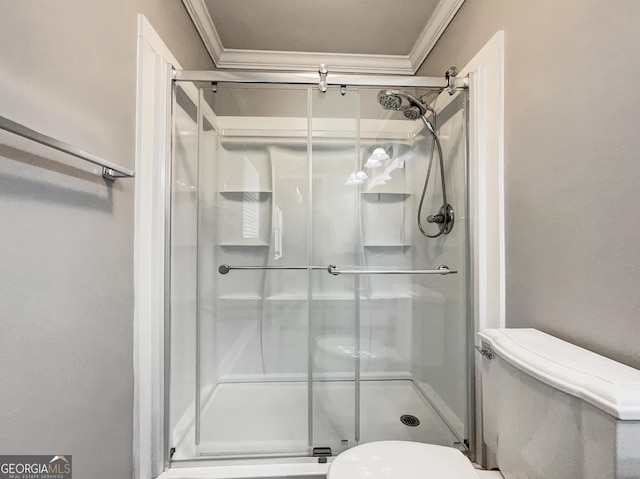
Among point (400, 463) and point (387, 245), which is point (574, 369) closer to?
point (400, 463)

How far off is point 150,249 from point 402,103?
1436mm

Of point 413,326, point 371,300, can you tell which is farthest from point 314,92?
point 413,326

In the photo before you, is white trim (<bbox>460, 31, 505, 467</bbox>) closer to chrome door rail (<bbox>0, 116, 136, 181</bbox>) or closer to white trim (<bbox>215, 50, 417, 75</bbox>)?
white trim (<bbox>215, 50, 417, 75</bbox>)

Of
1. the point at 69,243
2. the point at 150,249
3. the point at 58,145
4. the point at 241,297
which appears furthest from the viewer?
the point at 241,297

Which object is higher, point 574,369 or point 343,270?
point 343,270

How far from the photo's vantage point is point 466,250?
1390 mm

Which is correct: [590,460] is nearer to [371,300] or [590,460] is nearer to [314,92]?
[371,300]

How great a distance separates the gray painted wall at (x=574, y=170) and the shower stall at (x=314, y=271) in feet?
1.09

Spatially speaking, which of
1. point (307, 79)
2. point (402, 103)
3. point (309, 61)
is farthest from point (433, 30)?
point (307, 79)

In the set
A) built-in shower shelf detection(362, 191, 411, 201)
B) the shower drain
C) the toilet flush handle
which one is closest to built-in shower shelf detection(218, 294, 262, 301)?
built-in shower shelf detection(362, 191, 411, 201)

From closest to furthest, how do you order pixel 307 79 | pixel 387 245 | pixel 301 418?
pixel 307 79, pixel 301 418, pixel 387 245

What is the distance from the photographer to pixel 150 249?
117 centimetres

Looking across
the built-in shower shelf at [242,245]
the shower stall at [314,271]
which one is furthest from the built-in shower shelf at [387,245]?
the built-in shower shelf at [242,245]

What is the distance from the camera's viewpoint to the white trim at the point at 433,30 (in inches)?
62.6
